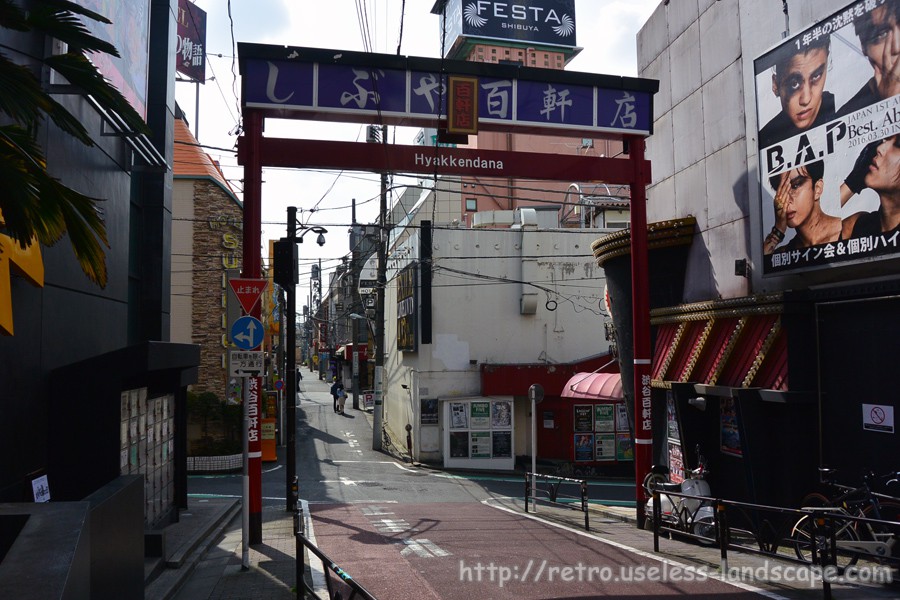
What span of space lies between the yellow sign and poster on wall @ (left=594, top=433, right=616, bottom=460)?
74.8ft

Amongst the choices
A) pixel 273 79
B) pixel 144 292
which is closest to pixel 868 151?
pixel 273 79

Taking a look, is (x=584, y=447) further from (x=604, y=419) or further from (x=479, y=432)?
(x=479, y=432)

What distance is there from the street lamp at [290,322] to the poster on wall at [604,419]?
531 inches

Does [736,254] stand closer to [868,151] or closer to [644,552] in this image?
[868,151]

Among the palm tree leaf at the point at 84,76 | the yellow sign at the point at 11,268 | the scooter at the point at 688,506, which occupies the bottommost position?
the scooter at the point at 688,506

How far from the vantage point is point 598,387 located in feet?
70.5

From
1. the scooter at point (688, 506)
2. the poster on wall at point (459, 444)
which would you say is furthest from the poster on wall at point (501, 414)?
the scooter at point (688, 506)

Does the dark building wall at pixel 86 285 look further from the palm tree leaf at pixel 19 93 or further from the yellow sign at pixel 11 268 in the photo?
the palm tree leaf at pixel 19 93

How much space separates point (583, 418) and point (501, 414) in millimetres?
3114

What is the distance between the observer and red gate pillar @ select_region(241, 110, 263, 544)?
11.5 metres

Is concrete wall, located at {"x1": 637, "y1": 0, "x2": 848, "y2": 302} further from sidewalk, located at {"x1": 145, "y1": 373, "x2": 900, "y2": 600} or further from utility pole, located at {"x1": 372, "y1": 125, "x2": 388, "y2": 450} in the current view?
utility pole, located at {"x1": 372, "y1": 125, "x2": 388, "y2": 450}

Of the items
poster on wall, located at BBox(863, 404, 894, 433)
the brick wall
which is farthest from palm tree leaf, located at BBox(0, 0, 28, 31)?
the brick wall

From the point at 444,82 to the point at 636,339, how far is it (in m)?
5.72

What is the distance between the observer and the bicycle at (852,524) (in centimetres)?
799
